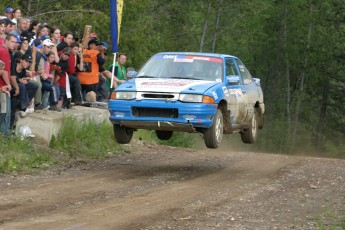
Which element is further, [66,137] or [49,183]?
[66,137]

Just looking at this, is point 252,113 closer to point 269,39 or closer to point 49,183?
point 49,183

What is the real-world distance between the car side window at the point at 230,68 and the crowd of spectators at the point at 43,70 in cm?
332

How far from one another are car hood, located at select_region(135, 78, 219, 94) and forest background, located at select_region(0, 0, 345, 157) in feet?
124

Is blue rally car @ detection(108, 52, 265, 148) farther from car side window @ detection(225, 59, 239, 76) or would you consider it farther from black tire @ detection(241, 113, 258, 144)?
black tire @ detection(241, 113, 258, 144)

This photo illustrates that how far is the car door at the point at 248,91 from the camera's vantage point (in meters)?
15.9

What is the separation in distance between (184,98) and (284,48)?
159ft

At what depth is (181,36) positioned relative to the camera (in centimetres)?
5762

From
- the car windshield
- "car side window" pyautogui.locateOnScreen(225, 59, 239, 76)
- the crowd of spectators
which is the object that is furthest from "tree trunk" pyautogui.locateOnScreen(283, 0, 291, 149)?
the car windshield

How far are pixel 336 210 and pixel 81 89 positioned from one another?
Result: 30.9ft

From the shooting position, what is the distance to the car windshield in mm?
14648

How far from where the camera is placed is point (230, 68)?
1550cm

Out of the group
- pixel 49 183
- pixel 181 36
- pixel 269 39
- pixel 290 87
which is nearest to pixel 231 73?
pixel 49 183

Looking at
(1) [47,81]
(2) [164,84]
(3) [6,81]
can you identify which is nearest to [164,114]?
(2) [164,84]

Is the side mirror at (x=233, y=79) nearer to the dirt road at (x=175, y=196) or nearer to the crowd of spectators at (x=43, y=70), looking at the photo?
the dirt road at (x=175, y=196)
